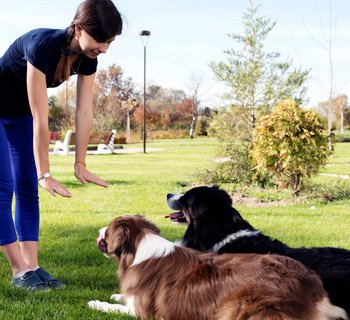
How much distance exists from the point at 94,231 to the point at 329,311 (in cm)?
394

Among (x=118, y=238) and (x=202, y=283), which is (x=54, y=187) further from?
(x=202, y=283)

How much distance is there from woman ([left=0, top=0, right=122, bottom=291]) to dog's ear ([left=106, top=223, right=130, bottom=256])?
0.44 meters

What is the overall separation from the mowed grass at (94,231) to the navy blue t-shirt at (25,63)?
1.54 meters

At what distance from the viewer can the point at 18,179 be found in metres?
4.09

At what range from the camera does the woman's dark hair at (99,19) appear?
3.27m

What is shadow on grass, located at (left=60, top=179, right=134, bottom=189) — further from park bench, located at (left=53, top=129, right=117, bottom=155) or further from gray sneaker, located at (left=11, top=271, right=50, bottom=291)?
park bench, located at (left=53, top=129, right=117, bottom=155)

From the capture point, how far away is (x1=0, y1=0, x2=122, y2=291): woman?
11.2 feet

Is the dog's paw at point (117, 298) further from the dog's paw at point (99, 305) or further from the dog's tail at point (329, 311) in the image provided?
the dog's tail at point (329, 311)

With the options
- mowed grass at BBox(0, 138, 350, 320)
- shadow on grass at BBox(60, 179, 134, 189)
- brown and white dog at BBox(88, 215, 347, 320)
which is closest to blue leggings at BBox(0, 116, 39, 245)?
mowed grass at BBox(0, 138, 350, 320)

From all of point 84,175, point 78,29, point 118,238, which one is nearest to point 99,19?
point 78,29

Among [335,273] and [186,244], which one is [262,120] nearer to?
[186,244]

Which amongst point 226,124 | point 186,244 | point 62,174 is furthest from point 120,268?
point 62,174

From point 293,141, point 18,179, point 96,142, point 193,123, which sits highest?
point 193,123

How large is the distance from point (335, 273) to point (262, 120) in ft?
20.8
